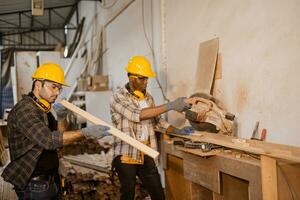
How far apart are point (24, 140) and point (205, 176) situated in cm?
135

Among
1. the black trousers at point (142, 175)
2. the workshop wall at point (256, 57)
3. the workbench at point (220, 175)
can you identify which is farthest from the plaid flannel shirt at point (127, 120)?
the workshop wall at point (256, 57)

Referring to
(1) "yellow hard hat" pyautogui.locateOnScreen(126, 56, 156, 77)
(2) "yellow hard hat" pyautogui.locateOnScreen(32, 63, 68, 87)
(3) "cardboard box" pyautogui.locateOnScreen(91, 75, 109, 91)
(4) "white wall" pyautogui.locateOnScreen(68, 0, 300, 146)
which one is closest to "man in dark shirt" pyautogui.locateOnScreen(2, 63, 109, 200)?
(2) "yellow hard hat" pyautogui.locateOnScreen(32, 63, 68, 87)

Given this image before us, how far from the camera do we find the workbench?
74.5 inches

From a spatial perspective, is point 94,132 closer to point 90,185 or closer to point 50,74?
point 50,74

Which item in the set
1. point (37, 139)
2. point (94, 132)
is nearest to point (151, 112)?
point (94, 132)

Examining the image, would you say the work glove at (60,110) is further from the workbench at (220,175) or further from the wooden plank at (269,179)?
the wooden plank at (269,179)

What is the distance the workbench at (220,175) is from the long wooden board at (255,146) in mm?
A: 77

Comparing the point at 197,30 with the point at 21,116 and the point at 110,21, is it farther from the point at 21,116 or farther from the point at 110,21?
the point at 110,21

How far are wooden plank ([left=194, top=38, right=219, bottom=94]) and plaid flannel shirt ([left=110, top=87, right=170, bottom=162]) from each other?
648mm

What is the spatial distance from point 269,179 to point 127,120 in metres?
1.37

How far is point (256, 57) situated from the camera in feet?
8.27

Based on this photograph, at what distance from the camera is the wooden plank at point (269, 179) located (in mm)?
1786

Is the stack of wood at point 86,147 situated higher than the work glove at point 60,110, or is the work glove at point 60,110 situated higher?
the work glove at point 60,110

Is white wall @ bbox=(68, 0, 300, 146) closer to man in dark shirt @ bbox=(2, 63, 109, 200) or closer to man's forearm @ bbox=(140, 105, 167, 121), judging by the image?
man's forearm @ bbox=(140, 105, 167, 121)
